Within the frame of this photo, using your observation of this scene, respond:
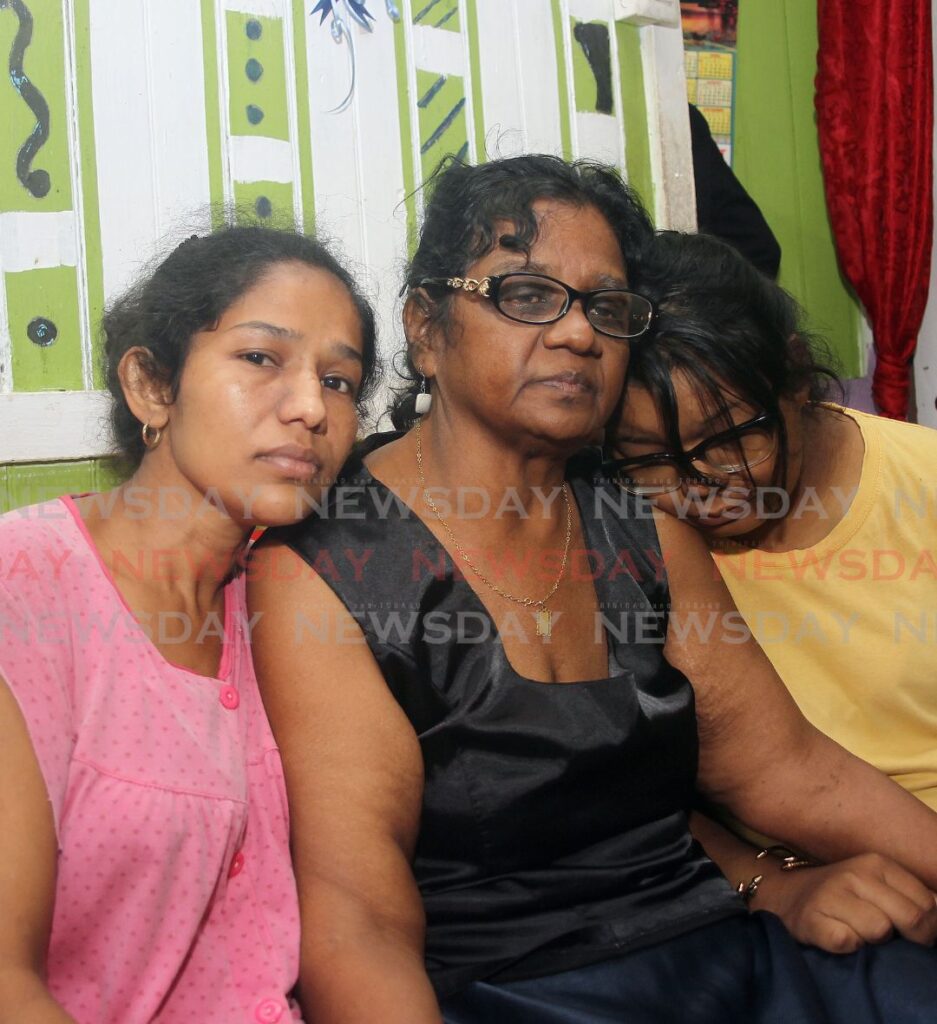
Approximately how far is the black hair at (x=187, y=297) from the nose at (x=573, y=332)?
10.8 inches

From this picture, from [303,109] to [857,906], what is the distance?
1734 mm

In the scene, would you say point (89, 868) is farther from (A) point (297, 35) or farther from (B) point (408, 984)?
(A) point (297, 35)

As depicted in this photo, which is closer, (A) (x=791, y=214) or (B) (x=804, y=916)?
(B) (x=804, y=916)

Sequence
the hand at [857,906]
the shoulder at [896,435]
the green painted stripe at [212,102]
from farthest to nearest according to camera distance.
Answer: the green painted stripe at [212,102]
the shoulder at [896,435]
the hand at [857,906]

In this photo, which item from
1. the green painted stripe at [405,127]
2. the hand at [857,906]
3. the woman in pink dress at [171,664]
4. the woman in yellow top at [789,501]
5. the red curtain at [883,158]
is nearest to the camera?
the woman in pink dress at [171,664]

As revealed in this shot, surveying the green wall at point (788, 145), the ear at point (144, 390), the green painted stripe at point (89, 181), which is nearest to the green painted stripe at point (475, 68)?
the green painted stripe at point (89, 181)

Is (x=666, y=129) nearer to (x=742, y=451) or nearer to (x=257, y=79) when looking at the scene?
(x=257, y=79)

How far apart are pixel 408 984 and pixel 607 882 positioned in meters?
0.39

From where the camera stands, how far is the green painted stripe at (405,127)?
92.2 inches

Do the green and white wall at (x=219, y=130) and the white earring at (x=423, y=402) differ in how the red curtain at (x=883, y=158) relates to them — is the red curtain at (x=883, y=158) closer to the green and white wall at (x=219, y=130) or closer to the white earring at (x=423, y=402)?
the green and white wall at (x=219, y=130)

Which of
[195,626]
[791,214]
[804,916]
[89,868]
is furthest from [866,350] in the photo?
[89,868]

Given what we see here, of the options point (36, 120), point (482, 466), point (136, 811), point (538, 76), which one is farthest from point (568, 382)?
point (538, 76)

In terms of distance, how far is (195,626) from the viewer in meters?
1.49

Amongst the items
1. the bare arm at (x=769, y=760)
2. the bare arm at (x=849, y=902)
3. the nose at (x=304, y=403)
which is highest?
the nose at (x=304, y=403)
